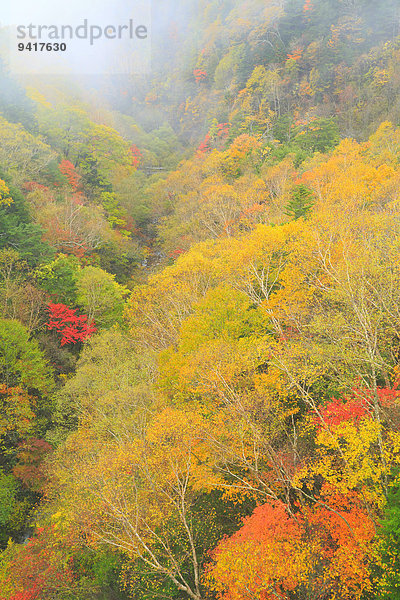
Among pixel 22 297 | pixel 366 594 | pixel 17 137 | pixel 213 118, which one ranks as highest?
pixel 213 118

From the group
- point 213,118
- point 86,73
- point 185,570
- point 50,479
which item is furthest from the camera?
point 86,73

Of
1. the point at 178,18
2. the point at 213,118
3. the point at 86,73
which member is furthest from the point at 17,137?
the point at 178,18

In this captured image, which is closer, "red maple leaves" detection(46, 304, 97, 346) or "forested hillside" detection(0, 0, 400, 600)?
"forested hillside" detection(0, 0, 400, 600)

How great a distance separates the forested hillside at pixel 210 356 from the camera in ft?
42.2

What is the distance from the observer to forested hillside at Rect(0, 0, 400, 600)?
12875 millimetres

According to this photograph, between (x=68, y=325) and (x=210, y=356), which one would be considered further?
(x=68, y=325)

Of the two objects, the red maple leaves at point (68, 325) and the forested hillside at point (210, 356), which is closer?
the forested hillside at point (210, 356)

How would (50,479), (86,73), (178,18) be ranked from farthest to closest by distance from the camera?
1. (178,18)
2. (86,73)
3. (50,479)

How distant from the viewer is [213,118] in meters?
74.6

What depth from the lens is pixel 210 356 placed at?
1719 centimetres

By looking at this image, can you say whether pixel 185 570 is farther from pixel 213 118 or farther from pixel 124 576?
pixel 213 118

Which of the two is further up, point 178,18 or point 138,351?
point 178,18

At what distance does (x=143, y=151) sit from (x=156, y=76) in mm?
43593

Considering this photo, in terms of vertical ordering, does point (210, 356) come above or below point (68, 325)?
above
